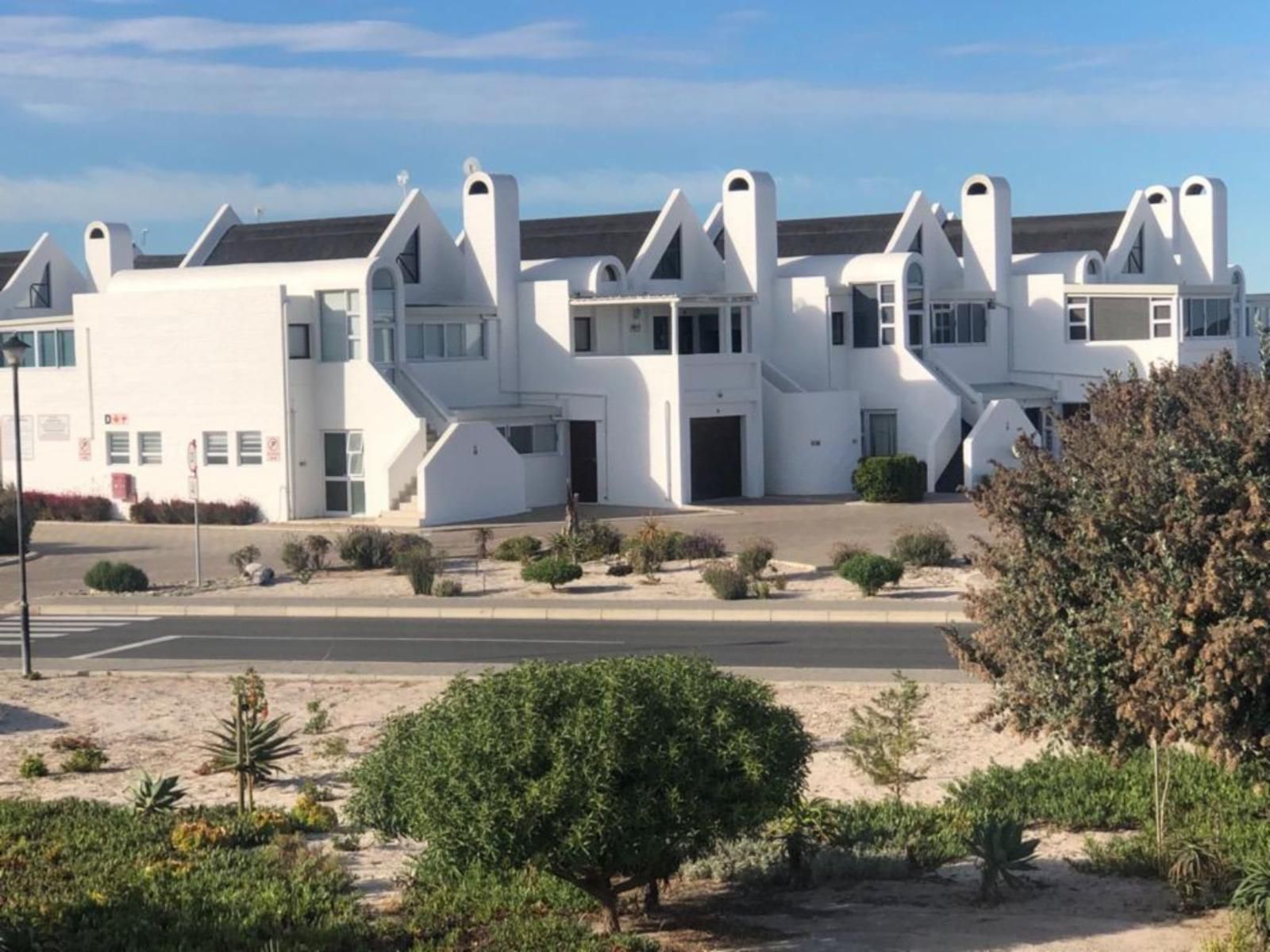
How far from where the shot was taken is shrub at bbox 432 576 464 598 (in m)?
29.7

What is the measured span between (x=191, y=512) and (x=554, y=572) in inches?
→ 617

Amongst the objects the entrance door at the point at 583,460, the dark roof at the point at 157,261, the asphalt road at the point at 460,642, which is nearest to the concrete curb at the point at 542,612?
the asphalt road at the point at 460,642

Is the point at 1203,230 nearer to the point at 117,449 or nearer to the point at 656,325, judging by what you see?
the point at 656,325

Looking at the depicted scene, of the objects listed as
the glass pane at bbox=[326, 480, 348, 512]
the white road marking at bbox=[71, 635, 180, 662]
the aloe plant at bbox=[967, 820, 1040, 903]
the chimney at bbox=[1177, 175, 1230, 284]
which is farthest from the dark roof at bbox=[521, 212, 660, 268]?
the aloe plant at bbox=[967, 820, 1040, 903]

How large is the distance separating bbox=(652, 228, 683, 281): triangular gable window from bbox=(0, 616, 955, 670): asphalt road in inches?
865

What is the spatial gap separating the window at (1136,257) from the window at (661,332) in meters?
17.6

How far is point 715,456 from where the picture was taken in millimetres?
44812

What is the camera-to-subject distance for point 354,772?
11.4 meters

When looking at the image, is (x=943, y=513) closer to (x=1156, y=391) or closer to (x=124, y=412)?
(x=124, y=412)

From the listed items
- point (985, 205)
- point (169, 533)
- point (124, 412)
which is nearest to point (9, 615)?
point (169, 533)

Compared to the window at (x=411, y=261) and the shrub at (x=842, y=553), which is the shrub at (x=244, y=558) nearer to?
the shrub at (x=842, y=553)

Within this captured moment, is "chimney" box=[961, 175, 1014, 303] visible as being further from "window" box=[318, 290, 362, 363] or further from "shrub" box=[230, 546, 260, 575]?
"shrub" box=[230, 546, 260, 575]

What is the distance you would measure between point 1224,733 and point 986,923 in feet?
5.74

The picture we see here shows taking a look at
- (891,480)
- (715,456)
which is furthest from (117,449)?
(891,480)
